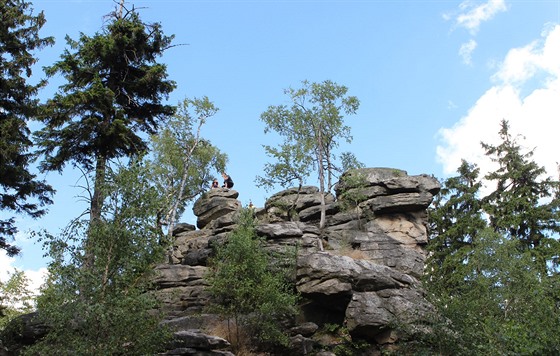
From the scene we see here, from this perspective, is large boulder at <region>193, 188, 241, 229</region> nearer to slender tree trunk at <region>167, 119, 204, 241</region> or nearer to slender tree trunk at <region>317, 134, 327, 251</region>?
slender tree trunk at <region>167, 119, 204, 241</region>

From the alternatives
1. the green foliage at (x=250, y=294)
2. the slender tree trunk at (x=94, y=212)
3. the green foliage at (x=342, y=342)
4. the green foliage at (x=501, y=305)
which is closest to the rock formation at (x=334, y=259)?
the green foliage at (x=342, y=342)

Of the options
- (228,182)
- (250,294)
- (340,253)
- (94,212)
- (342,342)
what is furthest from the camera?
(228,182)

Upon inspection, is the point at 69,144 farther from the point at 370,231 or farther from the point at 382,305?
the point at 370,231

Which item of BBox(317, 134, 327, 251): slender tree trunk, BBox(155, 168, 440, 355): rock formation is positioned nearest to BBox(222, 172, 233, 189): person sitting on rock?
BBox(155, 168, 440, 355): rock formation

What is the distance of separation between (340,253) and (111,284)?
1501 centimetres

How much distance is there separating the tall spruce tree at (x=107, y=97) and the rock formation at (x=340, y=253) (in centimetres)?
646

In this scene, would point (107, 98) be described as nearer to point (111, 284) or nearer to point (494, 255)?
point (111, 284)

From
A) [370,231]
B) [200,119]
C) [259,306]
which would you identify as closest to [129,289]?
[259,306]

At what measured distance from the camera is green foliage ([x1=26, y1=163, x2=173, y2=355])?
1216 cm

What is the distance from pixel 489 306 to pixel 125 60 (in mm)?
19082

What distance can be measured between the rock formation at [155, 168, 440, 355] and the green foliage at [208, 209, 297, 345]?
1046 mm

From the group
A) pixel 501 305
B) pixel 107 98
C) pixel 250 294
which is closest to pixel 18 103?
pixel 107 98

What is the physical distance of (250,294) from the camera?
1827 centimetres

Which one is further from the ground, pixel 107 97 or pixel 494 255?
pixel 107 97
